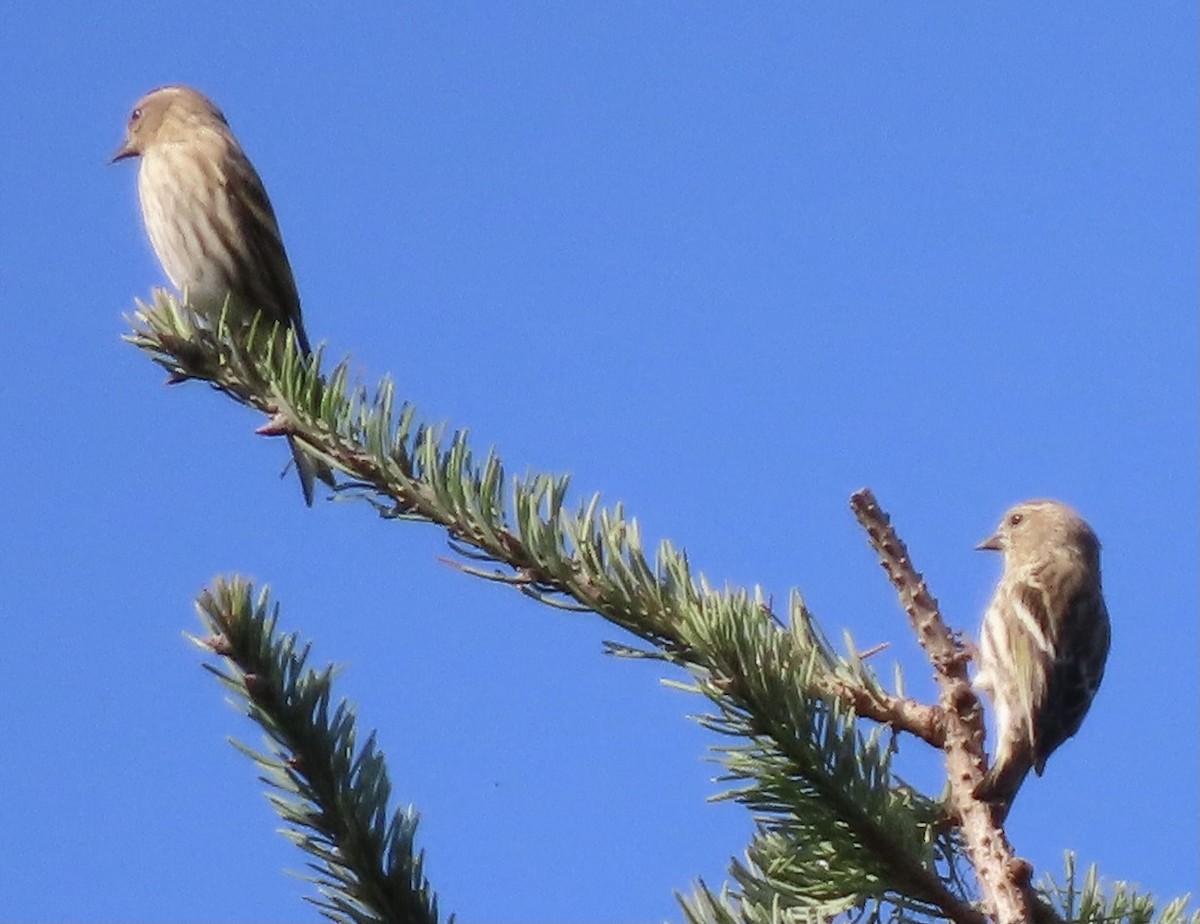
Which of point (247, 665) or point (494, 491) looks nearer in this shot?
point (247, 665)

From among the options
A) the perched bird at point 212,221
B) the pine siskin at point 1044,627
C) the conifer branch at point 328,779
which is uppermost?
the perched bird at point 212,221

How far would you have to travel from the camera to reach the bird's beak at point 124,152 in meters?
5.96

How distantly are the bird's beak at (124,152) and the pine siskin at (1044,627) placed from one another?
10.6 ft

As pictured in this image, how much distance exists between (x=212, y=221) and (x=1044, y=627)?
Result: 2720mm

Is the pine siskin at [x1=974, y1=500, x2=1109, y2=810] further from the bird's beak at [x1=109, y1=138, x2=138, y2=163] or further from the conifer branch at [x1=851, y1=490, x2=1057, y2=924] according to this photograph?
the bird's beak at [x1=109, y1=138, x2=138, y2=163]

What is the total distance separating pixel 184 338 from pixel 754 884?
1.16 metres

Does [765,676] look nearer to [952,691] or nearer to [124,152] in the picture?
[952,691]

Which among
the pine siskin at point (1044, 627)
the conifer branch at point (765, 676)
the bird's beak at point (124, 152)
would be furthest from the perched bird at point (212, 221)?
the conifer branch at point (765, 676)

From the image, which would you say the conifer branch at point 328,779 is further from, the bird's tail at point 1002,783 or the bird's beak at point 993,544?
the bird's beak at point 993,544

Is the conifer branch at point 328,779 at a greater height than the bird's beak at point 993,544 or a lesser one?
lesser

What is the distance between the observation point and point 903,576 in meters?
2.07

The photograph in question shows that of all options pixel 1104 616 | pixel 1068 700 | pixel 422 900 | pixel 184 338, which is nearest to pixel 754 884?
pixel 422 900

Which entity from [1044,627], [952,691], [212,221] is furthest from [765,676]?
[212,221]

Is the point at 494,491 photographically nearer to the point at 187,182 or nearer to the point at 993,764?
the point at 993,764
